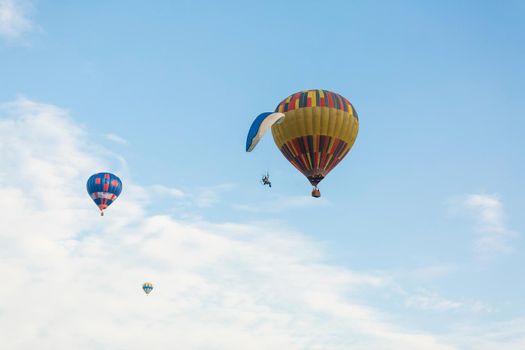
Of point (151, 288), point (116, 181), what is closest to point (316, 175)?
point (116, 181)

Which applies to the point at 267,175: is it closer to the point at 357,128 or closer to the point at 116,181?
the point at 357,128

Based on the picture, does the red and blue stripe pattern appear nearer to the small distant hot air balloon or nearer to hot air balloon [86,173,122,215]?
hot air balloon [86,173,122,215]

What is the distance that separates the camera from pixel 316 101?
53.4m

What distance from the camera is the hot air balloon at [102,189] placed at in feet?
250

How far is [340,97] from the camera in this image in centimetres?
5484

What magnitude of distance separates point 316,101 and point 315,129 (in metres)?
2.45

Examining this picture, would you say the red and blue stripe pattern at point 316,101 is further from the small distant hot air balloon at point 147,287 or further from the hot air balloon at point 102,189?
the small distant hot air balloon at point 147,287

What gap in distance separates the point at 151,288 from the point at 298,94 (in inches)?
2533

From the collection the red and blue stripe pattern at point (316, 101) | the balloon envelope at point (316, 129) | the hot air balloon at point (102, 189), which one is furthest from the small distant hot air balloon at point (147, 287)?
the red and blue stripe pattern at point (316, 101)

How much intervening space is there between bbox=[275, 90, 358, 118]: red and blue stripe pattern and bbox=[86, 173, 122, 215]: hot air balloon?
30.1 metres

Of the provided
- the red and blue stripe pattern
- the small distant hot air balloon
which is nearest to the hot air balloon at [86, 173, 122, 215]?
the red and blue stripe pattern

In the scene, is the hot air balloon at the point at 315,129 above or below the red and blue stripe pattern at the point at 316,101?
below

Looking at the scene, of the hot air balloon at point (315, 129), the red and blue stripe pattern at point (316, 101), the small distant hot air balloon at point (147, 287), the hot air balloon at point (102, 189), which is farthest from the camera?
the small distant hot air balloon at point (147, 287)

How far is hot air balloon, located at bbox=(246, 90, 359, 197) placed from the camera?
5319 centimetres
